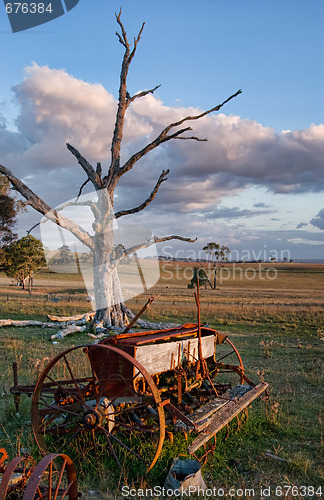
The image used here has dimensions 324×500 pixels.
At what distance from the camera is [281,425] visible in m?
6.88

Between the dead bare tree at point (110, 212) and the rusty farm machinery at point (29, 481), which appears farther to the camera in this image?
the dead bare tree at point (110, 212)

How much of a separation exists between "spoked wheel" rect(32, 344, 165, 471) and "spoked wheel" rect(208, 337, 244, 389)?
1.92 m

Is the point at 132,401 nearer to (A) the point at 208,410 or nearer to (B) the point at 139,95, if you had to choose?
(A) the point at 208,410

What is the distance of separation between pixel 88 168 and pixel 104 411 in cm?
1494

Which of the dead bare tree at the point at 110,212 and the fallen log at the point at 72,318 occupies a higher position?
the dead bare tree at the point at 110,212

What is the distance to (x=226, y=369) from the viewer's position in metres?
→ 10.7

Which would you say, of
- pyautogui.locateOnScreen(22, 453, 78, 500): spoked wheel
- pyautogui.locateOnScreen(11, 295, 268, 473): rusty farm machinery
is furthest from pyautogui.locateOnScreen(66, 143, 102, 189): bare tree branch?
pyautogui.locateOnScreen(22, 453, 78, 500): spoked wheel

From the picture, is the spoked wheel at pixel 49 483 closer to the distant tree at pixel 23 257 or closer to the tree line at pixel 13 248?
the tree line at pixel 13 248

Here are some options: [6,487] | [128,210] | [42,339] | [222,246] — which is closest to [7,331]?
[42,339]

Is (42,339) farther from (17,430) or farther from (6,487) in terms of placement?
(6,487)

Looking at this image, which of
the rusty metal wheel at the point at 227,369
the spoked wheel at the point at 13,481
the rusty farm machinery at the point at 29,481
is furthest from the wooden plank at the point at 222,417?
the spoked wheel at the point at 13,481

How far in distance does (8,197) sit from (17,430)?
3007cm

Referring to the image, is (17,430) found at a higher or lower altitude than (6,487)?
lower

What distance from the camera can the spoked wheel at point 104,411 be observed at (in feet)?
16.3
